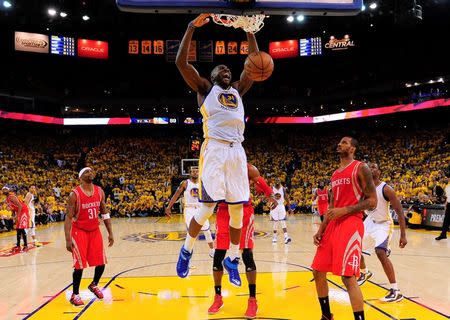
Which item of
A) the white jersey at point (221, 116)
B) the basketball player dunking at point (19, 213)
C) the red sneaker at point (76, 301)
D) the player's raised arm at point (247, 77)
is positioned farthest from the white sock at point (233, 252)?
the basketball player dunking at point (19, 213)

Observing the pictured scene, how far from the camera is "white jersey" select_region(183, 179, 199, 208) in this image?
1021cm

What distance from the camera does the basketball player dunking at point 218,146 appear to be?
4469 millimetres

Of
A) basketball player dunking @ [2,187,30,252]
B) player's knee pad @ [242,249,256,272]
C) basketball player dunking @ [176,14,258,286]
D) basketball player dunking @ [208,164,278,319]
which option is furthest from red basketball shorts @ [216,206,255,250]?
basketball player dunking @ [2,187,30,252]

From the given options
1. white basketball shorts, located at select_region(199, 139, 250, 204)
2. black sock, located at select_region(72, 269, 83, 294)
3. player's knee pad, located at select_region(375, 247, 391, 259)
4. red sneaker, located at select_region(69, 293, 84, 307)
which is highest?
white basketball shorts, located at select_region(199, 139, 250, 204)

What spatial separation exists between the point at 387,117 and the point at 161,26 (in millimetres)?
16828

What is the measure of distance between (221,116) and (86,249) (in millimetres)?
2900

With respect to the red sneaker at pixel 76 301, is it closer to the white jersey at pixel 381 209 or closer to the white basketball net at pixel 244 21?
the white basketball net at pixel 244 21

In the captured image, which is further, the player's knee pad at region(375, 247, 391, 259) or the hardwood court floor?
the player's knee pad at region(375, 247, 391, 259)

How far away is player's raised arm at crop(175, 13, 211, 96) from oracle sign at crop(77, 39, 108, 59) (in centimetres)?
2636

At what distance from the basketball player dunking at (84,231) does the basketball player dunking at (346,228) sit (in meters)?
3.20

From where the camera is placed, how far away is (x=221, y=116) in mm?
4605

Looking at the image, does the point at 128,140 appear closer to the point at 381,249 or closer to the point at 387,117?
the point at 387,117

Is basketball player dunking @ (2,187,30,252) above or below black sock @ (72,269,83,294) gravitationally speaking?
above

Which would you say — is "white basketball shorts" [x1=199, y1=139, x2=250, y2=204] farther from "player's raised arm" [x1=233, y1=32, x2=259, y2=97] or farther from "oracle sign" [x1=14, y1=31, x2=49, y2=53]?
"oracle sign" [x1=14, y1=31, x2=49, y2=53]
